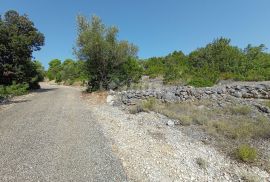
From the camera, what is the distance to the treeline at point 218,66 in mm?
35781

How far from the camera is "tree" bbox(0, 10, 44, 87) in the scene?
97.2 ft

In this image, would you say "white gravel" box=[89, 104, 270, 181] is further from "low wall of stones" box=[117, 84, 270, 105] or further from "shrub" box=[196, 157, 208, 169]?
"low wall of stones" box=[117, 84, 270, 105]

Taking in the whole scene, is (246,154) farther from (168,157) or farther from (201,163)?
(168,157)

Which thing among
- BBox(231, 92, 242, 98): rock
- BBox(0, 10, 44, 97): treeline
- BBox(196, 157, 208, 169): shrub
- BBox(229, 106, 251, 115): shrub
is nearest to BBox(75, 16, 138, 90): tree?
BBox(0, 10, 44, 97): treeline

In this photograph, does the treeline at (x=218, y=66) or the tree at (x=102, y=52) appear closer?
the tree at (x=102, y=52)

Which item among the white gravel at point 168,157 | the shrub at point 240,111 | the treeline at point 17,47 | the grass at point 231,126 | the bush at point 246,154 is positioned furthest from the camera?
the treeline at point 17,47

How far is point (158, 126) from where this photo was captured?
11.7 meters

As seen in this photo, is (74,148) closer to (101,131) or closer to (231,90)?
(101,131)

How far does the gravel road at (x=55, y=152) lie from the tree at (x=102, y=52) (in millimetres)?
16271

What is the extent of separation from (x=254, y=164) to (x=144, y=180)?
3420mm

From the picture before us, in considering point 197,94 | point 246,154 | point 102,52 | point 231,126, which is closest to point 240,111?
point 231,126

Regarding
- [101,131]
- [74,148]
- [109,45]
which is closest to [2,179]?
[74,148]

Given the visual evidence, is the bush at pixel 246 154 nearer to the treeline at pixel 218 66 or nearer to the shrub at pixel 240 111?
the shrub at pixel 240 111

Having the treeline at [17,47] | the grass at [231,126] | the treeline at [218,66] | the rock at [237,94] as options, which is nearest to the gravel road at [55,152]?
the grass at [231,126]
